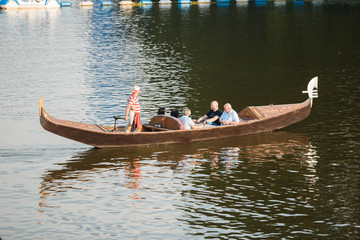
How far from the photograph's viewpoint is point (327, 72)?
1699 inches

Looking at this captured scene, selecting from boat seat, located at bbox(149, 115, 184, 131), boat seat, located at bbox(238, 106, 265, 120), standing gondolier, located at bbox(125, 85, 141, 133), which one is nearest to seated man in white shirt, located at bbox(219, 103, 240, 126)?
boat seat, located at bbox(238, 106, 265, 120)

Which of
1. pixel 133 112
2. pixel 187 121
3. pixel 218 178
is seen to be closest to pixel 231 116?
pixel 187 121

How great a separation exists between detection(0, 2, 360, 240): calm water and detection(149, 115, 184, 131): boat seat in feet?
2.66

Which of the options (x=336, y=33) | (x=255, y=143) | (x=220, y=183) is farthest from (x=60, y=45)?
(x=220, y=183)

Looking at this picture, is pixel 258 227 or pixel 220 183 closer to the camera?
pixel 258 227

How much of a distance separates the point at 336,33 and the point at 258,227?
54.4 m

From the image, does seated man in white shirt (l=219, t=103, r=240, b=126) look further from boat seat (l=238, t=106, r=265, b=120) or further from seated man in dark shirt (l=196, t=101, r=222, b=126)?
boat seat (l=238, t=106, r=265, b=120)

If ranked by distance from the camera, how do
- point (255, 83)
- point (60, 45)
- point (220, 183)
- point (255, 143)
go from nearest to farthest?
point (220, 183)
point (255, 143)
point (255, 83)
point (60, 45)

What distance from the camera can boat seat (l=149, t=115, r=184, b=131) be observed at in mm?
24641

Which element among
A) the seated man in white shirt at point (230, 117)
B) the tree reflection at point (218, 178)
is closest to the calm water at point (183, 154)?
the tree reflection at point (218, 178)

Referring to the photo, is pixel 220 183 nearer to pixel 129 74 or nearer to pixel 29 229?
pixel 29 229

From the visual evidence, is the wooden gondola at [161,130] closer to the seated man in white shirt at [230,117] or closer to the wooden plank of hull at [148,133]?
the wooden plank of hull at [148,133]

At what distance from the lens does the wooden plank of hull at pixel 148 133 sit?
77.1ft

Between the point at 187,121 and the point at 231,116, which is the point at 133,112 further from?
the point at 231,116
